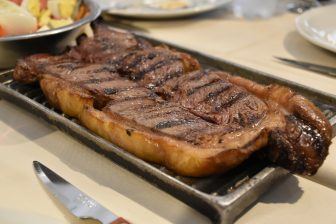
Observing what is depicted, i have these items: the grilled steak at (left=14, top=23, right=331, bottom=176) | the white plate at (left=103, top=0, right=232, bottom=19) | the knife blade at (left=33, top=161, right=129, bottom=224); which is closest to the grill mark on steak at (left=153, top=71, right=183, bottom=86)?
the grilled steak at (left=14, top=23, right=331, bottom=176)

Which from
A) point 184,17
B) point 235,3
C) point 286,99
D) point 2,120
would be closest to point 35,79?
point 2,120

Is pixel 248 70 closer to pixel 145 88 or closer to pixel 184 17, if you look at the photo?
pixel 145 88

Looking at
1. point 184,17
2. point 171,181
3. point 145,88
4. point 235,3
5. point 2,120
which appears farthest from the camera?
point 235,3

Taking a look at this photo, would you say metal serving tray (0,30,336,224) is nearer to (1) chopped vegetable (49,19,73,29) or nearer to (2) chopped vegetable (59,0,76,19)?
(1) chopped vegetable (49,19,73,29)

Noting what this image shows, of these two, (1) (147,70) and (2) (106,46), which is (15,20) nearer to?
(2) (106,46)

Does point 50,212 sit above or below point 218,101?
below

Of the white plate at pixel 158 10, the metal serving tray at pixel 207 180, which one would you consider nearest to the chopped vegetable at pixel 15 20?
the metal serving tray at pixel 207 180
